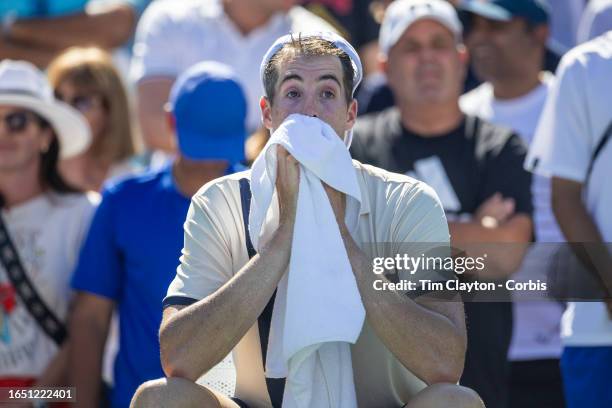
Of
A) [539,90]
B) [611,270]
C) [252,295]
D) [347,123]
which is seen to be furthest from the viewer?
[539,90]

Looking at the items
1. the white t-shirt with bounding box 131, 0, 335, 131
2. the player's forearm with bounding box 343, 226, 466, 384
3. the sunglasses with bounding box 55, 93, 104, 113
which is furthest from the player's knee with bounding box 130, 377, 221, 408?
the sunglasses with bounding box 55, 93, 104, 113

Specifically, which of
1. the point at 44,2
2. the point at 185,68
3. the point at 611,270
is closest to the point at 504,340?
the point at 611,270

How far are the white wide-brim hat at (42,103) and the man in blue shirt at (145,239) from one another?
2.46 ft

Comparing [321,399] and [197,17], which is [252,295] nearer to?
[321,399]

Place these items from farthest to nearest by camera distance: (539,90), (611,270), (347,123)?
1. (539,90)
2. (611,270)
3. (347,123)

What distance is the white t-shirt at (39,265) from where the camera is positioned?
5.80 m

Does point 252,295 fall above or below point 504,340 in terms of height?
above

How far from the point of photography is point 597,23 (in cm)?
557

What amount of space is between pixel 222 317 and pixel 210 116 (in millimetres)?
1844

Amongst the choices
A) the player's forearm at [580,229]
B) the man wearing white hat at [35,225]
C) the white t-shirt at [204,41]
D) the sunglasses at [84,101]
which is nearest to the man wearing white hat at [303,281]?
the player's forearm at [580,229]

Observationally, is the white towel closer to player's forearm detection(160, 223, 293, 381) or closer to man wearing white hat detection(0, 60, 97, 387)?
player's forearm detection(160, 223, 293, 381)

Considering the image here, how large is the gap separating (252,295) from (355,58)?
95cm

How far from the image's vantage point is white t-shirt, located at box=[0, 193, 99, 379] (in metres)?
5.80

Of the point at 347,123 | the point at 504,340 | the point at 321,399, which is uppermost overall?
the point at 347,123
